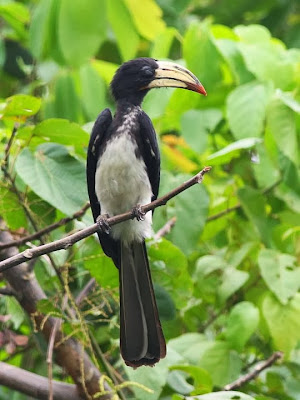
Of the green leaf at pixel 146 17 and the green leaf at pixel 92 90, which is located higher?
the green leaf at pixel 146 17

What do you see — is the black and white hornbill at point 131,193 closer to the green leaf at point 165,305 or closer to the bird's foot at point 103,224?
the bird's foot at point 103,224

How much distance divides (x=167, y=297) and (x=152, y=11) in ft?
3.85

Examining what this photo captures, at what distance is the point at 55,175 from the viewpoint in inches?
113

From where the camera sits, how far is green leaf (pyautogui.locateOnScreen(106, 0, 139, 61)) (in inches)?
137

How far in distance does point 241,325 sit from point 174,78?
0.85m

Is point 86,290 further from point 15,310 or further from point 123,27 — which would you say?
point 123,27

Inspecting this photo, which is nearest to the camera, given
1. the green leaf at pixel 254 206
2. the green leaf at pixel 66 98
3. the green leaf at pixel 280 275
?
the green leaf at pixel 280 275

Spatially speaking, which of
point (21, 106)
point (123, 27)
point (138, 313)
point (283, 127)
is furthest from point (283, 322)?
point (123, 27)

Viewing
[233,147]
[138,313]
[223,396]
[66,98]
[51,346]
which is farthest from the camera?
[66,98]

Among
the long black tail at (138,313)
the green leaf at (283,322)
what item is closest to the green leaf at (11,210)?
the long black tail at (138,313)

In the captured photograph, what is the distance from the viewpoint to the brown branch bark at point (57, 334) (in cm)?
298

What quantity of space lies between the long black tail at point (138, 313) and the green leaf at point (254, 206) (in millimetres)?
455

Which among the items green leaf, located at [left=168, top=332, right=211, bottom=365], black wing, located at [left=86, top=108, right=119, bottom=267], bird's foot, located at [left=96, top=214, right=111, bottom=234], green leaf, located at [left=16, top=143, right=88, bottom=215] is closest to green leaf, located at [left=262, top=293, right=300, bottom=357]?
green leaf, located at [left=168, top=332, right=211, bottom=365]

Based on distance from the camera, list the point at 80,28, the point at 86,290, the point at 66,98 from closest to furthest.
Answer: the point at 86,290, the point at 80,28, the point at 66,98
